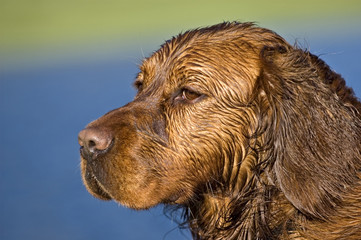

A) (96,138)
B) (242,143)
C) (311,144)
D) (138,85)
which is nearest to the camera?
(311,144)

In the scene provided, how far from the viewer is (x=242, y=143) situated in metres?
4.02

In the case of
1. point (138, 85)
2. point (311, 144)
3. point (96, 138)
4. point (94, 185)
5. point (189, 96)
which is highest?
point (138, 85)

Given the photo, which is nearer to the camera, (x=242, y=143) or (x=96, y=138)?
(x=96, y=138)

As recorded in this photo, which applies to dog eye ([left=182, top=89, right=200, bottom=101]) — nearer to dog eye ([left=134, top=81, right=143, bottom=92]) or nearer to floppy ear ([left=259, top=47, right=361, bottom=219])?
floppy ear ([left=259, top=47, right=361, bottom=219])

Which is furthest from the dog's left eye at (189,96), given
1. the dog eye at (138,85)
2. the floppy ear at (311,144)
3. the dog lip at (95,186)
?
the dog lip at (95,186)

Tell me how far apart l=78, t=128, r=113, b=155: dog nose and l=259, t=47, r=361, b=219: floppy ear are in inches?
37.2

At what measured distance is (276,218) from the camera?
13.1 feet

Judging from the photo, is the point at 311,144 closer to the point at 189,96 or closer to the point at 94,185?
the point at 189,96

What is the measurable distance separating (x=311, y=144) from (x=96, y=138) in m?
1.25

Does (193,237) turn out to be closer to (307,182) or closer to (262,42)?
(307,182)

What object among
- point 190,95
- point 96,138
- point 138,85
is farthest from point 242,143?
point 138,85

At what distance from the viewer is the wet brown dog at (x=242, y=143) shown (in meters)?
3.80

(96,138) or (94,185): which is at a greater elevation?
(96,138)

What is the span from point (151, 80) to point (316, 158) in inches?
49.1
